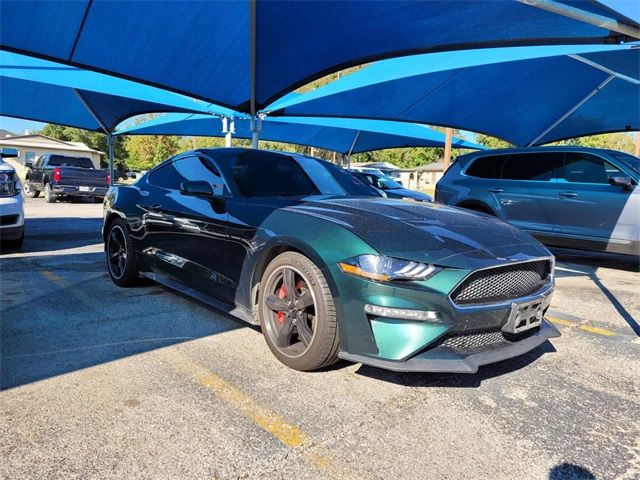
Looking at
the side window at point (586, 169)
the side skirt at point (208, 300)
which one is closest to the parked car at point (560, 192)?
the side window at point (586, 169)

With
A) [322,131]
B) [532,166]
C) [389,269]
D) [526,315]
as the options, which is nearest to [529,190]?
[532,166]

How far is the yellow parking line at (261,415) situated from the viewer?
217 centimetres

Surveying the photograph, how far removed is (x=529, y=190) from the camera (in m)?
7.75

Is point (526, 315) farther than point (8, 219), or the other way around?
point (8, 219)

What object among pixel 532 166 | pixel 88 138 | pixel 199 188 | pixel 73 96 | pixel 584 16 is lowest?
pixel 199 188

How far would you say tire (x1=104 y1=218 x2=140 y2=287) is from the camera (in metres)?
4.90

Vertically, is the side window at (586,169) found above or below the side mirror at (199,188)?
above

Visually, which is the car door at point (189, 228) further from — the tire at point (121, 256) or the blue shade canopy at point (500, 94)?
the blue shade canopy at point (500, 94)

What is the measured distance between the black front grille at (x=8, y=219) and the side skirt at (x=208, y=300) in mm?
2730

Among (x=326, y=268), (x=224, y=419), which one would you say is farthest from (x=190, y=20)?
(x=224, y=419)

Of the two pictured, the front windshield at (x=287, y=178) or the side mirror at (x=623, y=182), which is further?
the side mirror at (x=623, y=182)

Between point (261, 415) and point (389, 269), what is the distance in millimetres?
1051

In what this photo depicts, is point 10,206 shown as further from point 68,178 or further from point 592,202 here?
point 68,178

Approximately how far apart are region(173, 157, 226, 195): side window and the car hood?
0.80 m
